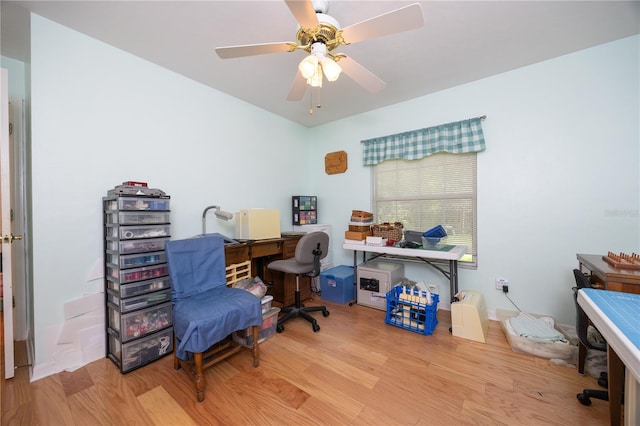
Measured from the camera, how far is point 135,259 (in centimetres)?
183

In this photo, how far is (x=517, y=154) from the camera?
A: 7.93ft

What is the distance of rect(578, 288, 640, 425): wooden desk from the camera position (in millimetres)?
777

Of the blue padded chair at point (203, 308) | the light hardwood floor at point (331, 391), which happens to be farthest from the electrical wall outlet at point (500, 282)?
the blue padded chair at point (203, 308)

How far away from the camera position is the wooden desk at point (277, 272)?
8.70ft

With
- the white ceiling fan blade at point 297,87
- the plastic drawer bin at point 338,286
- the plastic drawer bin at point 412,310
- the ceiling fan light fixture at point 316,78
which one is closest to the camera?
the ceiling fan light fixture at point 316,78

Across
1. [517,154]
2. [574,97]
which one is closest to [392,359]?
[517,154]

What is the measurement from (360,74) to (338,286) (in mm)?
2288

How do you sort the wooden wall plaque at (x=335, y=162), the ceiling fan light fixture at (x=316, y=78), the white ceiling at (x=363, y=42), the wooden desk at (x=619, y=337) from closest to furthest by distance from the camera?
the wooden desk at (x=619, y=337)
the ceiling fan light fixture at (x=316, y=78)
the white ceiling at (x=363, y=42)
the wooden wall plaque at (x=335, y=162)

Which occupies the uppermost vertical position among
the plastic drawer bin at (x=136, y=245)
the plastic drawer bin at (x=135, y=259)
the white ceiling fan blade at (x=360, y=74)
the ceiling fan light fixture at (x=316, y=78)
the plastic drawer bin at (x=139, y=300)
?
the white ceiling fan blade at (x=360, y=74)

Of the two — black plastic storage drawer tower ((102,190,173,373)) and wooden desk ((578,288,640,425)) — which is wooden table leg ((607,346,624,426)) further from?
black plastic storage drawer tower ((102,190,173,373))

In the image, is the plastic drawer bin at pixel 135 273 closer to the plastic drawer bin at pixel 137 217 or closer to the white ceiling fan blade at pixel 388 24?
the plastic drawer bin at pixel 137 217

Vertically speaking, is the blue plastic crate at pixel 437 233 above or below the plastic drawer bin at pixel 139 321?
above

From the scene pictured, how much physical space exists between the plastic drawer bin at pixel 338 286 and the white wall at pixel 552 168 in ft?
3.42

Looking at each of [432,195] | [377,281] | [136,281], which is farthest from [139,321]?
[432,195]
